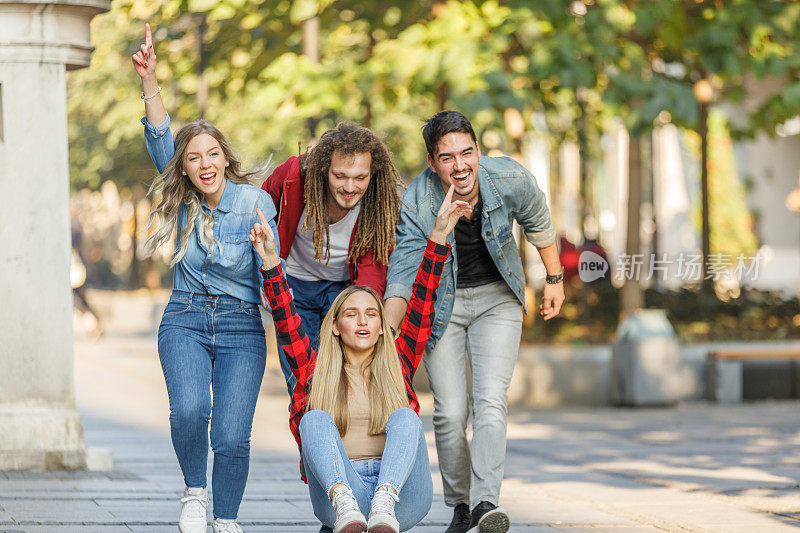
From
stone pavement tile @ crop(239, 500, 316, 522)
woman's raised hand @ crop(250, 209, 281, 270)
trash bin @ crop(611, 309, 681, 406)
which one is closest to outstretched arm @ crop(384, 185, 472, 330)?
Answer: woman's raised hand @ crop(250, 209, 281, 270)

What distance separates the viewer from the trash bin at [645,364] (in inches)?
511

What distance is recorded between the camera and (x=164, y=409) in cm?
1247

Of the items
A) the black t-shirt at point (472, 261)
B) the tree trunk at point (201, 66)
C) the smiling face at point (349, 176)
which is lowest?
the black t-shirt at point (472, 261)

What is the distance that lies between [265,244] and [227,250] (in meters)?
0.35

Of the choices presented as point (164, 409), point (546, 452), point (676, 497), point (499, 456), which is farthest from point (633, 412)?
point (499, 456)

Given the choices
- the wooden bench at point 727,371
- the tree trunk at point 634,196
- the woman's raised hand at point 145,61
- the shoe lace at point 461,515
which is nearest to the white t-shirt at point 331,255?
the woman's raised hand at point 145,61

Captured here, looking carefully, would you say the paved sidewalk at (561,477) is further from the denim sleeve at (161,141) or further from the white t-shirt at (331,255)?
the denim sleeve at (161,141)

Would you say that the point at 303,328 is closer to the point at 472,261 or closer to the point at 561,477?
the point at 472,261

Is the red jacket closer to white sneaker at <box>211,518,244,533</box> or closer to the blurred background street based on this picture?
white sneaker at <box>211,518,244,533</box>

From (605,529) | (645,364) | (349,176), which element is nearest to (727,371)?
(645,364)

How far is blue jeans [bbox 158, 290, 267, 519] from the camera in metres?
5.32

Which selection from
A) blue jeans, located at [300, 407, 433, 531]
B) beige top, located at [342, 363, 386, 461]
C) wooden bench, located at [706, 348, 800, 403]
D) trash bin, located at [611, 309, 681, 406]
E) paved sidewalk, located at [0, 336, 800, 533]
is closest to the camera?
blue jeans, located at [300, 407, 433, 531]

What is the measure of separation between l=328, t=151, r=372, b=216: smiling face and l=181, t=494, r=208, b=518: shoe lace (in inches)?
50.1

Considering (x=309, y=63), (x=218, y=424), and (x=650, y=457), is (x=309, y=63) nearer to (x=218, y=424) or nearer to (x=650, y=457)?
(x=650, y=457)
